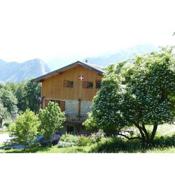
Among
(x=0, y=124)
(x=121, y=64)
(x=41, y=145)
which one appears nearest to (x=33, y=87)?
(x=0, y=124)

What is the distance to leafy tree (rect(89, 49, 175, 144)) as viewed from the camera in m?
23.0

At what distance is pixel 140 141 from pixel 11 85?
102676 mm

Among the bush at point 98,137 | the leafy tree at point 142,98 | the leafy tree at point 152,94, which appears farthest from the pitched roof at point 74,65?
the leafy tree at point 152,94

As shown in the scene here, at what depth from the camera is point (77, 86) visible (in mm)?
46844

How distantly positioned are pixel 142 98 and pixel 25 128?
9629 mm

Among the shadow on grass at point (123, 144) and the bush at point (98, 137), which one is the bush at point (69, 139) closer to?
the bush at point (98, 137)

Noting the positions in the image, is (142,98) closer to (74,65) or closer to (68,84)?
(74,65)

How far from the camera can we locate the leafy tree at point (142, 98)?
75.5 ft

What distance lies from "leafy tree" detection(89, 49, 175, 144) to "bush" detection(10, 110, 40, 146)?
23.1ft

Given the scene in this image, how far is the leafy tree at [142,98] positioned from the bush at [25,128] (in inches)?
277

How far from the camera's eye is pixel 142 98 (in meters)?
23.2

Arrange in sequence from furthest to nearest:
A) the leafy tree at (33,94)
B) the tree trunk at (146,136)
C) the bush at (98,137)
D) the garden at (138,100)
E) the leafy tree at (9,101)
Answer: the leafy tree at (9,101)
the leafy tree at (33,94)
the bush at (98,137)
the tree trunk at (146,136)
the garden at (138,100)

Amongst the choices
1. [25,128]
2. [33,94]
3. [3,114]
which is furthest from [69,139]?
[33,94]
